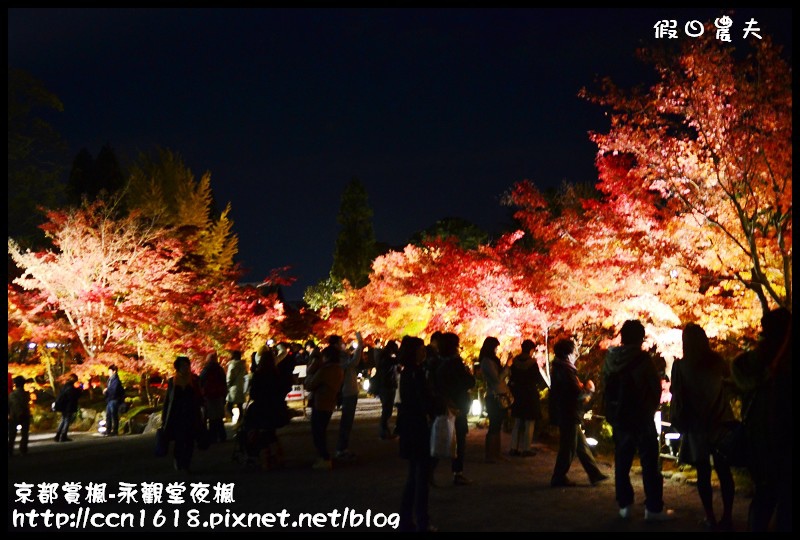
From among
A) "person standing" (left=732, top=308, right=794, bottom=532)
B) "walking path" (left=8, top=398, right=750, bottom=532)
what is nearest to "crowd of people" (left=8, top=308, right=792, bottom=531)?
"person standing" (left=732, top=308, right=794, bottom=532)

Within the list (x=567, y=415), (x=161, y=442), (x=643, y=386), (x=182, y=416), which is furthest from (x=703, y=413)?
(x=161, y=442)

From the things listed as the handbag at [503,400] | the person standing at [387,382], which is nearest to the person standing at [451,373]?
the handbag at [503,400]

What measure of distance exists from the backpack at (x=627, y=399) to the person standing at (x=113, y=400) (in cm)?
1305

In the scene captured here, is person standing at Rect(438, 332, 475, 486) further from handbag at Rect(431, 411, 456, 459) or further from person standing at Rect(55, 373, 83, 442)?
person standing at Rect(55, 373, 83, 442)

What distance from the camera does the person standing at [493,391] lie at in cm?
984

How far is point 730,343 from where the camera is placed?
1234cm

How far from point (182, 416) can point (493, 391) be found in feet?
14.0

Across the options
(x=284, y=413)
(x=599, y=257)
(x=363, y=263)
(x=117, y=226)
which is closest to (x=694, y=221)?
(x=599, y=257)

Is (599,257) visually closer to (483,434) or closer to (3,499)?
(483,434)

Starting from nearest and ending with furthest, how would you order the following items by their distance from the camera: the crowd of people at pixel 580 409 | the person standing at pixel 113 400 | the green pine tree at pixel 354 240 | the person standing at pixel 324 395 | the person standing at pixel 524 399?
the crowd of people at pixel 580 409, the person standing at pixel 324 395, the person standing at pixel 524 399, the person standing at pixel 113 400, the green pine tree at pixel 354 240

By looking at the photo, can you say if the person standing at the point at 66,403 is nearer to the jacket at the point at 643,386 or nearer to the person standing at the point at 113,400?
the person standing at the point at 113,400

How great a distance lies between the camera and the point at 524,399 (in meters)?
10.6

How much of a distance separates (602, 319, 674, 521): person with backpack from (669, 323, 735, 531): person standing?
1.01ft

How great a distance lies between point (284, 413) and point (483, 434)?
15.1 feet
